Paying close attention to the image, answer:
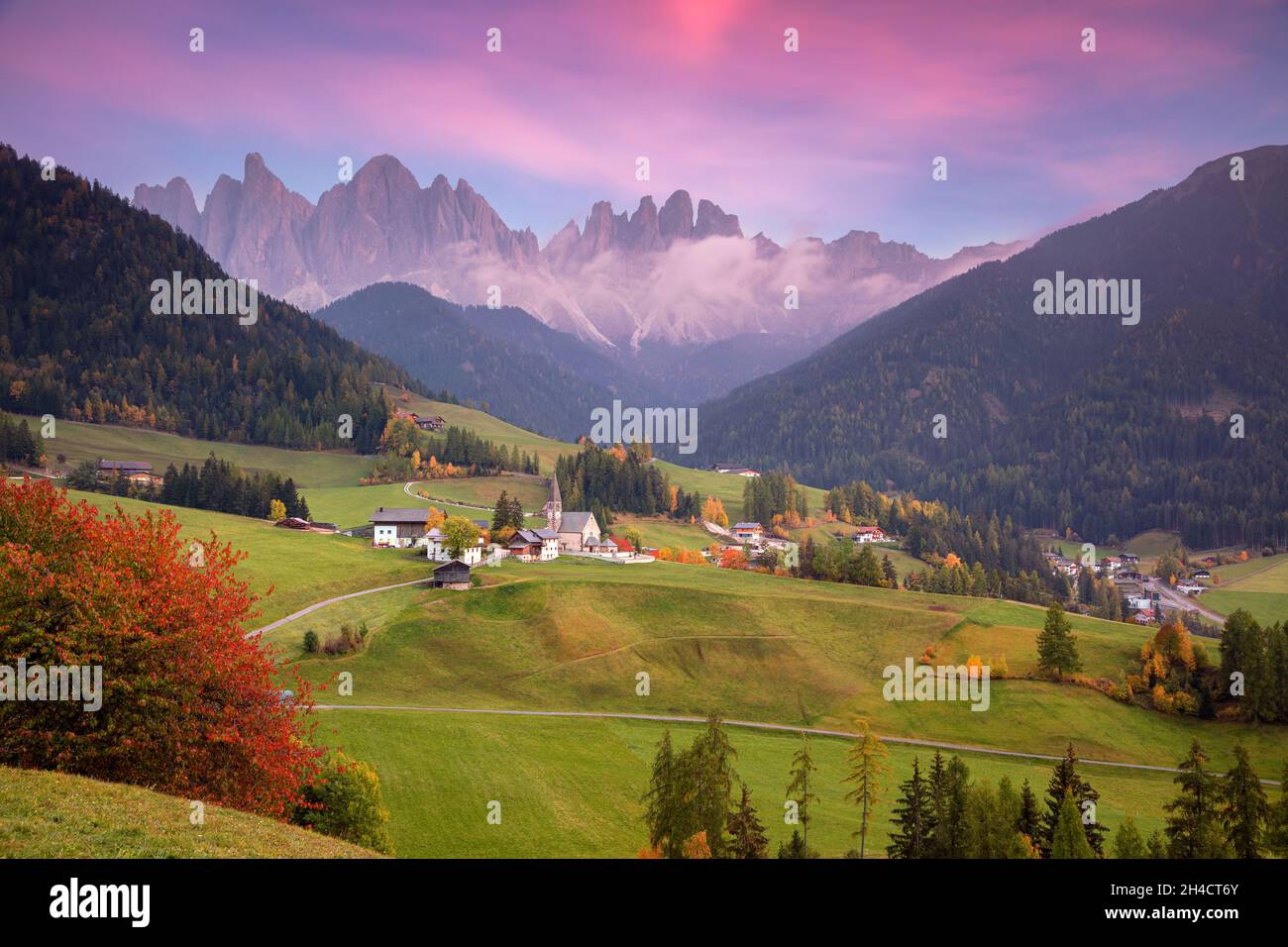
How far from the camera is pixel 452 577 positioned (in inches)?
3917

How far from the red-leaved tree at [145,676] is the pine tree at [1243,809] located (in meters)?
48.0

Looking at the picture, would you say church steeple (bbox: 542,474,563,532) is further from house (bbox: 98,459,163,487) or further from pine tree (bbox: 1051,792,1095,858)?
pine tree (bbox: 1051,792,1095,858)

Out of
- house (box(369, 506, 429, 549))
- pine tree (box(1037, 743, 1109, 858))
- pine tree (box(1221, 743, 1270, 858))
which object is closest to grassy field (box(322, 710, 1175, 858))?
pine tree (box(1037, 743, 1109, 858))

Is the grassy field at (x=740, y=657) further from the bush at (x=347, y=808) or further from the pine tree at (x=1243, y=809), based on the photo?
the bush at (x=347, y=808)

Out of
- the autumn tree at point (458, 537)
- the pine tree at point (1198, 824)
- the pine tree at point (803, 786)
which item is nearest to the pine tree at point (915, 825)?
the pine tree at point (803, 786)

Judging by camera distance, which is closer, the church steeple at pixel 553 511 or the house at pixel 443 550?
the house at pixel 443 550

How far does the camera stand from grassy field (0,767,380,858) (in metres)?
17.3

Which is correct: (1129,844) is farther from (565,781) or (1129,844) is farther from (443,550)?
(443,550)

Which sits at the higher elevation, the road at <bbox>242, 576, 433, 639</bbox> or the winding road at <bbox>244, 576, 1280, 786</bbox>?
the road at <bbox>242, 576, 433, 639</bbox>

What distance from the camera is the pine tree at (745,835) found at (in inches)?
1612

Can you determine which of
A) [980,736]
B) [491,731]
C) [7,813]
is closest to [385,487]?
[491,731]

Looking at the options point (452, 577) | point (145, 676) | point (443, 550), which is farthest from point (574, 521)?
point (145, 676)

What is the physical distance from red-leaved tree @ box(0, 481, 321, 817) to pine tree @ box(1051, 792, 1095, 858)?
3488 centimetres
